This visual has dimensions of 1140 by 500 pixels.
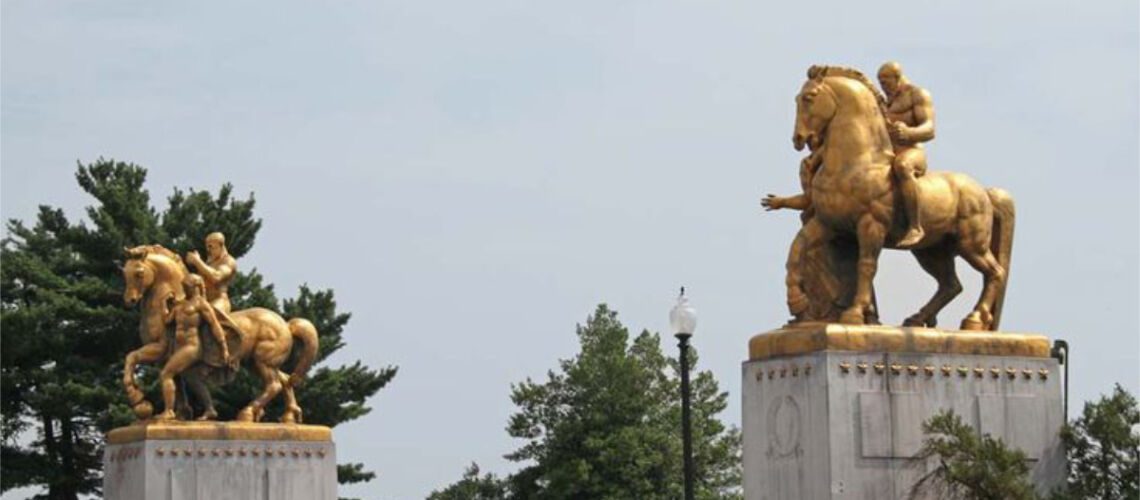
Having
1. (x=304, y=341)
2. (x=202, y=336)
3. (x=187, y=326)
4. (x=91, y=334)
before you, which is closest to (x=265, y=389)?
(x=304, y=341)

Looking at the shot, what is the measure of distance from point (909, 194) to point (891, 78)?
1082mm

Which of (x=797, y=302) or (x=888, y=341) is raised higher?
(x=797, y=302)

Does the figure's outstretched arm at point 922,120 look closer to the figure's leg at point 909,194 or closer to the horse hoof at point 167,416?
the figure's leg at point 909,194

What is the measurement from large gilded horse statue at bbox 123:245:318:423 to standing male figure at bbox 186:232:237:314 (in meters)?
0.21

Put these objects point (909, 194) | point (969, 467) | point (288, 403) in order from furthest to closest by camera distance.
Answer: point (288, 403) → point (909, 194) → point (969, 467)

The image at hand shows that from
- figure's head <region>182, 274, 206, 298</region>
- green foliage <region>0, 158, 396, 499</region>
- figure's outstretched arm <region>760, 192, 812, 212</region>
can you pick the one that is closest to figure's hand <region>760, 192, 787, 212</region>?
figure's outstretched arm <region>760, 192, 812, 212</region>

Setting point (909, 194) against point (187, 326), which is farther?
point (187, 326)

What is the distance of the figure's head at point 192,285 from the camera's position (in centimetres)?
3256

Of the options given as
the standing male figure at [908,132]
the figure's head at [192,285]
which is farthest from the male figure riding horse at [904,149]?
the figure's head at [192,285]

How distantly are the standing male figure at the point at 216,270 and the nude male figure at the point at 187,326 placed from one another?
295mm

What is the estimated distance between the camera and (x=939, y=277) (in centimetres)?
2070

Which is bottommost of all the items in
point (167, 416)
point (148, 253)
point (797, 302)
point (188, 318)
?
point (797, 302)

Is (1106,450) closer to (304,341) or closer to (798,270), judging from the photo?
(798,270)

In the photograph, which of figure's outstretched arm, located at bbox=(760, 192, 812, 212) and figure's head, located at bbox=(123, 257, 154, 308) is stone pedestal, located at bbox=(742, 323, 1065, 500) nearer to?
figure's outstretched arm, located at bbox=(760, 192, 812, 212)
